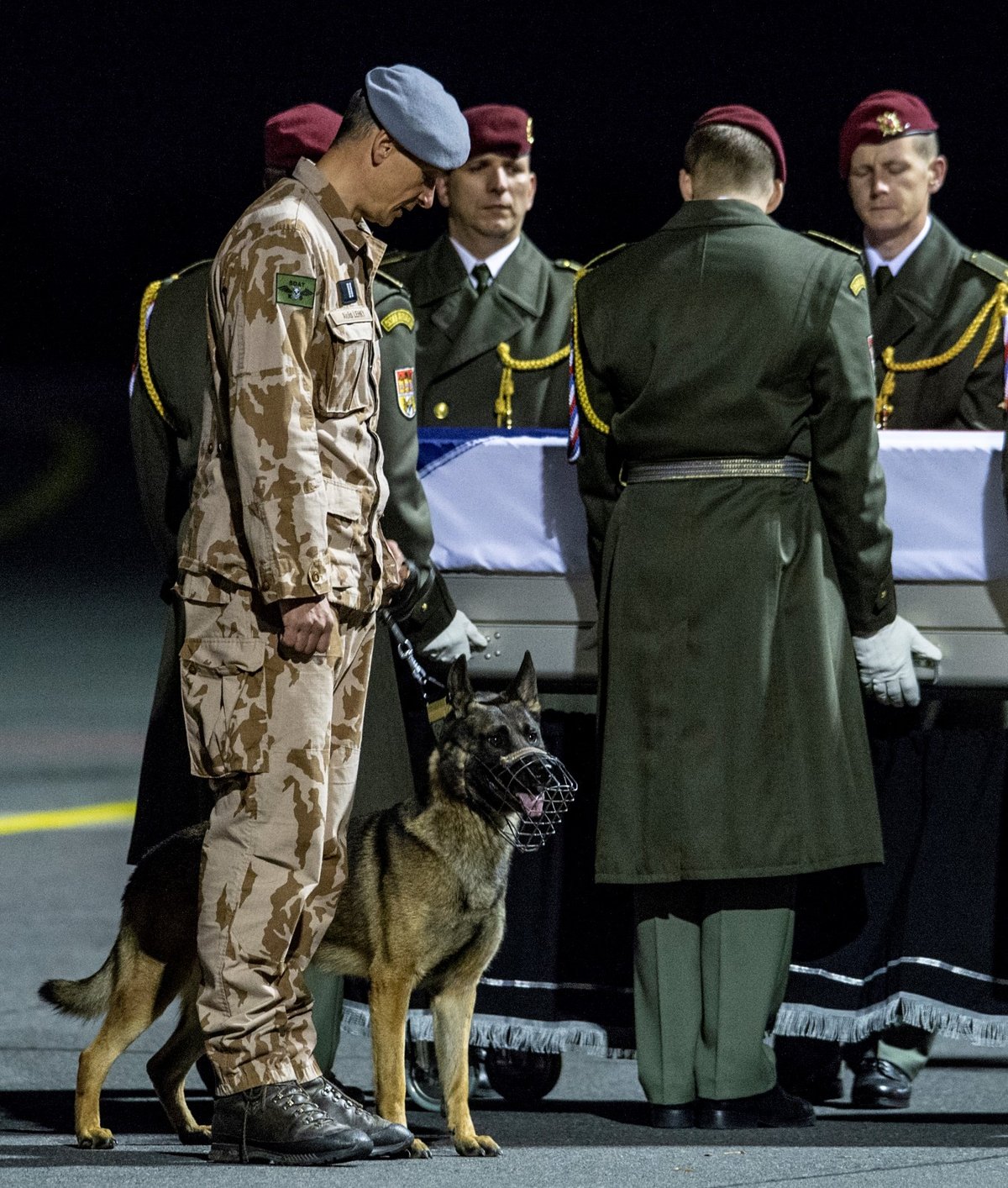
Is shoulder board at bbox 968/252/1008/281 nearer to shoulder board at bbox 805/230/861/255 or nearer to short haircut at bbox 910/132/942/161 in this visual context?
short haircut at bbox 910/132/942/161

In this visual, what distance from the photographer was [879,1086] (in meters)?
4.72

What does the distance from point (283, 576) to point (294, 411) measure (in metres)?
0.25

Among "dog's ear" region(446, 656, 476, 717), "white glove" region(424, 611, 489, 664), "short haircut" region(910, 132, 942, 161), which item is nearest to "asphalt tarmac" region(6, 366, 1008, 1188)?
"dog's ear" region(446, 656, 476, 717)

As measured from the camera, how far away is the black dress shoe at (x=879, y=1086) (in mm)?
4703

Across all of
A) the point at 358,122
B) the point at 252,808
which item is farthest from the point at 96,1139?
the point at 358,122

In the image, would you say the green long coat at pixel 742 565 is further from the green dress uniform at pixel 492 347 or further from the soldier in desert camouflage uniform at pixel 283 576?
the green dress uniform at pixel 492 347

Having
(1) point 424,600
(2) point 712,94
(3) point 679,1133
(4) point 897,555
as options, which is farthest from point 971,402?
(2) point 712,94

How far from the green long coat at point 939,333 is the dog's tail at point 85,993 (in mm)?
2177

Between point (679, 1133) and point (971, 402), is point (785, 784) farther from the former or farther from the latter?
point (971, 402)

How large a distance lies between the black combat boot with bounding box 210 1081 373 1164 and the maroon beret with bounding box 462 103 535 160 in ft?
8.22

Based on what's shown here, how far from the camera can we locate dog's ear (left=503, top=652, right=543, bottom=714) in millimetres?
4121


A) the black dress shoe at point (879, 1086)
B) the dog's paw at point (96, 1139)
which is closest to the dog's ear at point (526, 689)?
the dog's paw at point (96, 1139)

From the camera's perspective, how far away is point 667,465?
13.6 ft

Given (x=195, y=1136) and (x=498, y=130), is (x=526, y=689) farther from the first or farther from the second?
(x=498, y=130)
